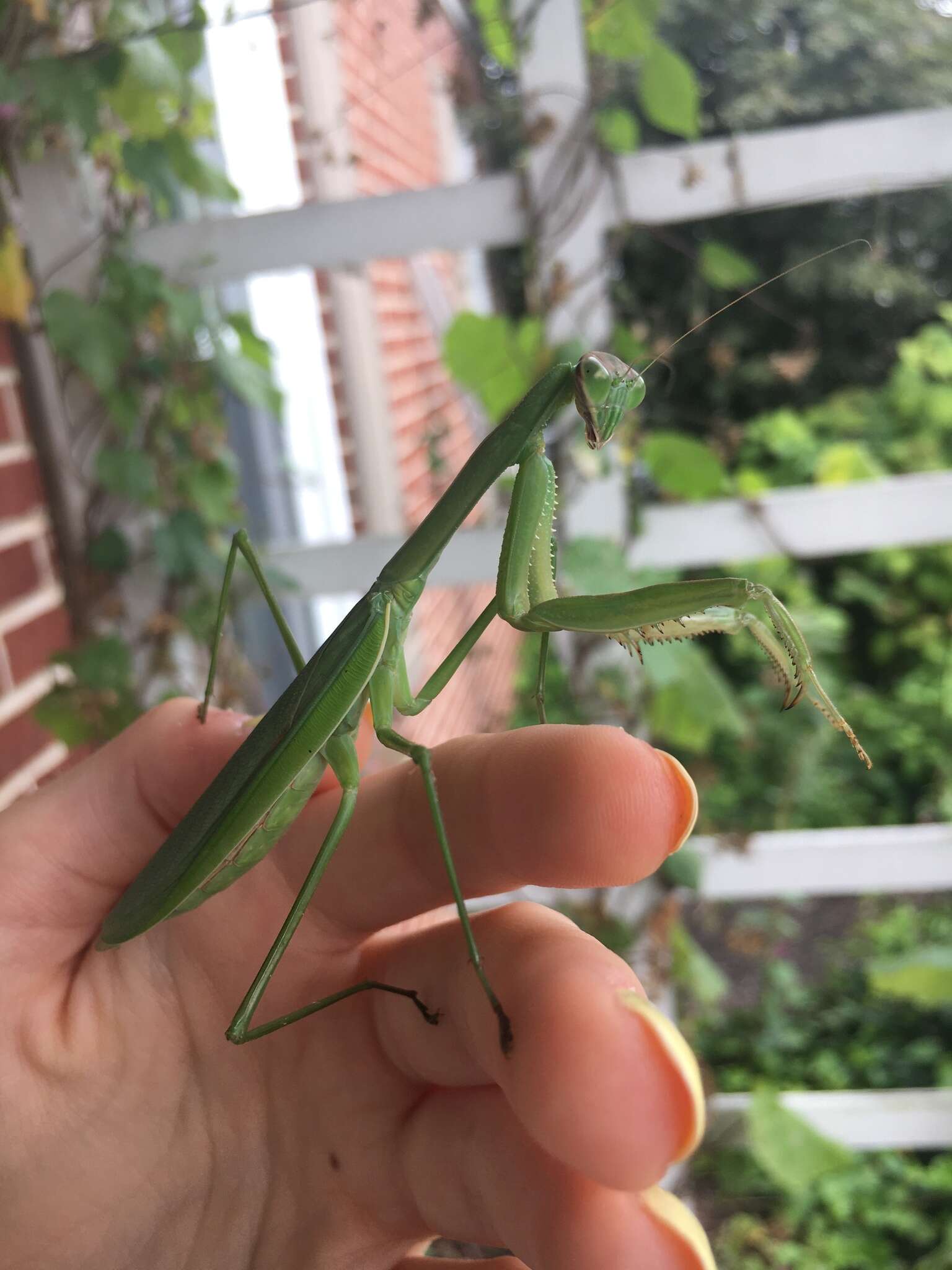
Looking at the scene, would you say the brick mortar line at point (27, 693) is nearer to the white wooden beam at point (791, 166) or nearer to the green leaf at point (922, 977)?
the white wooden beam at point (791, 166)

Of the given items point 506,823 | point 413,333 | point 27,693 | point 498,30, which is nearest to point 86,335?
point 27,693

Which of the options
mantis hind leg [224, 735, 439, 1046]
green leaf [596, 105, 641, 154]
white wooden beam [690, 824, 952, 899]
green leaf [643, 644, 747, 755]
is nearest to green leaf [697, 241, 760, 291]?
green leaf [596, 105, 641, 154]

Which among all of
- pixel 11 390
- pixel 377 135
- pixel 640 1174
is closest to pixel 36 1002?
pixel 640 1174

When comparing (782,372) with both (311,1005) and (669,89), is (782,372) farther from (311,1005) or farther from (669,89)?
(311,1005)

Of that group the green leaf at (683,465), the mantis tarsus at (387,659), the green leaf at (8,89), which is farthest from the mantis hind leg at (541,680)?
the green leaf at (8,89)

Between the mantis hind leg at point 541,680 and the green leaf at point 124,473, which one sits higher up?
the green leaf at point 124,473
